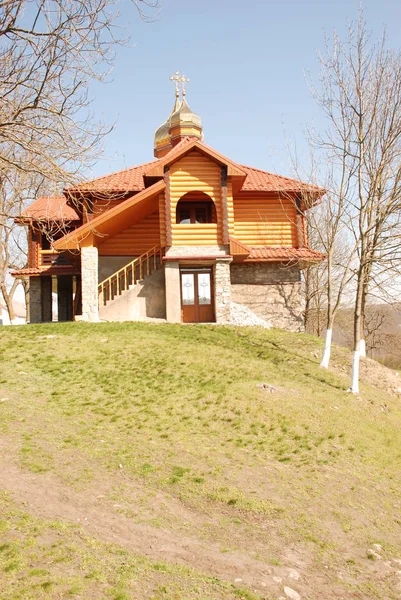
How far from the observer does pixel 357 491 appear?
28.3 ft

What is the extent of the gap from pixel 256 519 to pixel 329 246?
11146mm

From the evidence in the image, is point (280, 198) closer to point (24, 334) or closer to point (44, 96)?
point (24, 334)

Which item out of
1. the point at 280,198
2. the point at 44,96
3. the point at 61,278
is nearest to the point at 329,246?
the point at 280,198

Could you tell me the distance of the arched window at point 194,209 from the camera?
21.2 meters

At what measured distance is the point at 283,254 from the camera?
21281 mm

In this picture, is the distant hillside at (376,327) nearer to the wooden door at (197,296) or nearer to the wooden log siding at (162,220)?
the wooden door at (197,296)

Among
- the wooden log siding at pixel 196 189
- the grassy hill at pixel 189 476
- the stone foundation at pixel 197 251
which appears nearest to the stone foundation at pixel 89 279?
the stone foundation at pixel 197 251

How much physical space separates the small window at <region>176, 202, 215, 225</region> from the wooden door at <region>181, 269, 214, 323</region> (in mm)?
2235

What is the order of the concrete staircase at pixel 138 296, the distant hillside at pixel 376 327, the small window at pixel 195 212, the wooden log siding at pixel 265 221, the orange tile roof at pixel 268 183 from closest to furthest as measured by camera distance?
the concrete staircase at pixel 138 296 < the small window at pixel 195 212 < the orange tile roof at pixel 268 183 < the wooden log siding at pixel 265 221 < the distant hillside at pixel 376 327

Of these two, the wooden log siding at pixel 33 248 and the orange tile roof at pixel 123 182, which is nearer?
the orange tile roof at pixel 123 182

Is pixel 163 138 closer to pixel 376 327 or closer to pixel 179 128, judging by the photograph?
pixel 179 128

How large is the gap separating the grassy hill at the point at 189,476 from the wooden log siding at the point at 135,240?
6.59 m

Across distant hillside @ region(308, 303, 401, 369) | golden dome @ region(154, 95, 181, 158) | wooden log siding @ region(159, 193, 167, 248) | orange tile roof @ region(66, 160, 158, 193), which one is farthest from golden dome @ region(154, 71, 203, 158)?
distant hillside @ region(308, 303, 401, 369)

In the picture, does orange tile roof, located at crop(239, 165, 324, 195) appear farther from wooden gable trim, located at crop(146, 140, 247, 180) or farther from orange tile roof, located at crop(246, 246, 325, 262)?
orange tile roof, located at crop(246, 246, 325, 262)
